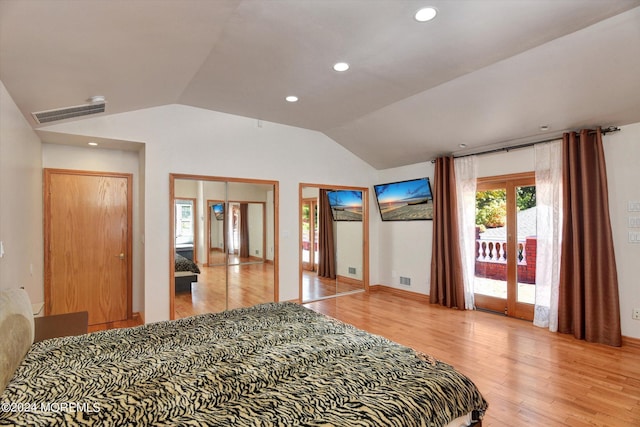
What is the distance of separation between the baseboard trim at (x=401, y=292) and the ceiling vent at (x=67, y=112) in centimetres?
521

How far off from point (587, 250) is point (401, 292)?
9.95 ft

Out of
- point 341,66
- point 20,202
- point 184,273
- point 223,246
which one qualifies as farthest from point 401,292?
point 20,202

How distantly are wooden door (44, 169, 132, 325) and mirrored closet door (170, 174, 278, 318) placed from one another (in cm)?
75

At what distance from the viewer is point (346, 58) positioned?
113 inches

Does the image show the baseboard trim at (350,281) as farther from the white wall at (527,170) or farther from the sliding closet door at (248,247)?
the sliding closet door at (248,247)

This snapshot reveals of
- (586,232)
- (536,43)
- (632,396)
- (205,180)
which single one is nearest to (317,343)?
(632,396)

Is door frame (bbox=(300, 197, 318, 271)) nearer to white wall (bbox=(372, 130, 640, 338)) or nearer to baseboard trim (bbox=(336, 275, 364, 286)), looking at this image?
baseboard trim (bbox=(336, 275, 364, 286))

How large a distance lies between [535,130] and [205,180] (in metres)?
4.46

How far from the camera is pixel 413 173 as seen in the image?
5.83m

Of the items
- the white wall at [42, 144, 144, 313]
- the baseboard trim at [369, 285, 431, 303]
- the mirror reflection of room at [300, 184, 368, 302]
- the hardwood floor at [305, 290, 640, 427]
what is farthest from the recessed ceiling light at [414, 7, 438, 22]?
the baseboard trim at [369, 285, 431, 303]

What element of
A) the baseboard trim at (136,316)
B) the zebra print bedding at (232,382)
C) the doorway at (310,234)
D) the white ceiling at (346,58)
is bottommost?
the baseboard trim at (136,316)

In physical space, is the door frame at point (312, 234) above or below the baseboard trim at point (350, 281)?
above

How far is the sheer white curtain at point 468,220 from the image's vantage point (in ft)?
16.3

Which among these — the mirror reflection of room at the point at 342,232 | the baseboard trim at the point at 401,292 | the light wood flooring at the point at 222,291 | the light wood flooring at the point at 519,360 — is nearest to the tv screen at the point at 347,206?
the mirror reflection of room at the point at 342,232
